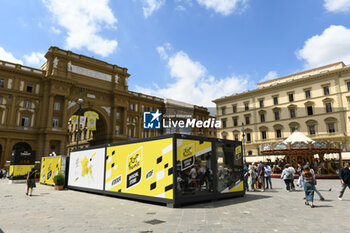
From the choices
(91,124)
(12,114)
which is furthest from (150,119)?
(12,114)

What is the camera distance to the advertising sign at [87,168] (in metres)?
13.4

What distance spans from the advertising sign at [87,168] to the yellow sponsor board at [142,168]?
799mm

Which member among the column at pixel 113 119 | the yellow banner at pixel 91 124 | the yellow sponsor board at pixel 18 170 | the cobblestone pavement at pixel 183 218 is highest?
the column at pixel 113 119

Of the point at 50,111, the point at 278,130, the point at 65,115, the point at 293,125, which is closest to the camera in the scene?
the point at 50,111

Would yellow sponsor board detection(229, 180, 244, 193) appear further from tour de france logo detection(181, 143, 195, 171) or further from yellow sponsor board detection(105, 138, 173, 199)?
yellow sponsor board detection(105, 138, 173, 199)

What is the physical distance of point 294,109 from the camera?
4659 centimetres

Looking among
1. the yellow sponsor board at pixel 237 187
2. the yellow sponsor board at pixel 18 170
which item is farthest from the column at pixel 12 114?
the yellow sponsor board at pixel 237 187

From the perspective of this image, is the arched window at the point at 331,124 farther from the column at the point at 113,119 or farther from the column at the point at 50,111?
the column at the point at 50,111

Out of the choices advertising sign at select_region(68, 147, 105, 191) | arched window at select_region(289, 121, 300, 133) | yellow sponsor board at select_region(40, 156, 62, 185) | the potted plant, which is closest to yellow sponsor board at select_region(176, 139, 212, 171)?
advertising sign at select_region(68, 147, 105, 191)

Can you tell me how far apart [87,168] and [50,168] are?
21.6ft

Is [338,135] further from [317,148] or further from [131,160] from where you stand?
[131,160]

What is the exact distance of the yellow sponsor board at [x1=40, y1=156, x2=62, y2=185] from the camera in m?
17.9

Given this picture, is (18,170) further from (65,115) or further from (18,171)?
(65,115)

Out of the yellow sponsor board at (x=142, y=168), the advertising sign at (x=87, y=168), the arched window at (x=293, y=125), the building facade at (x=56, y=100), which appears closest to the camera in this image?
the yellow sponsor board at (x=142, y=168)
